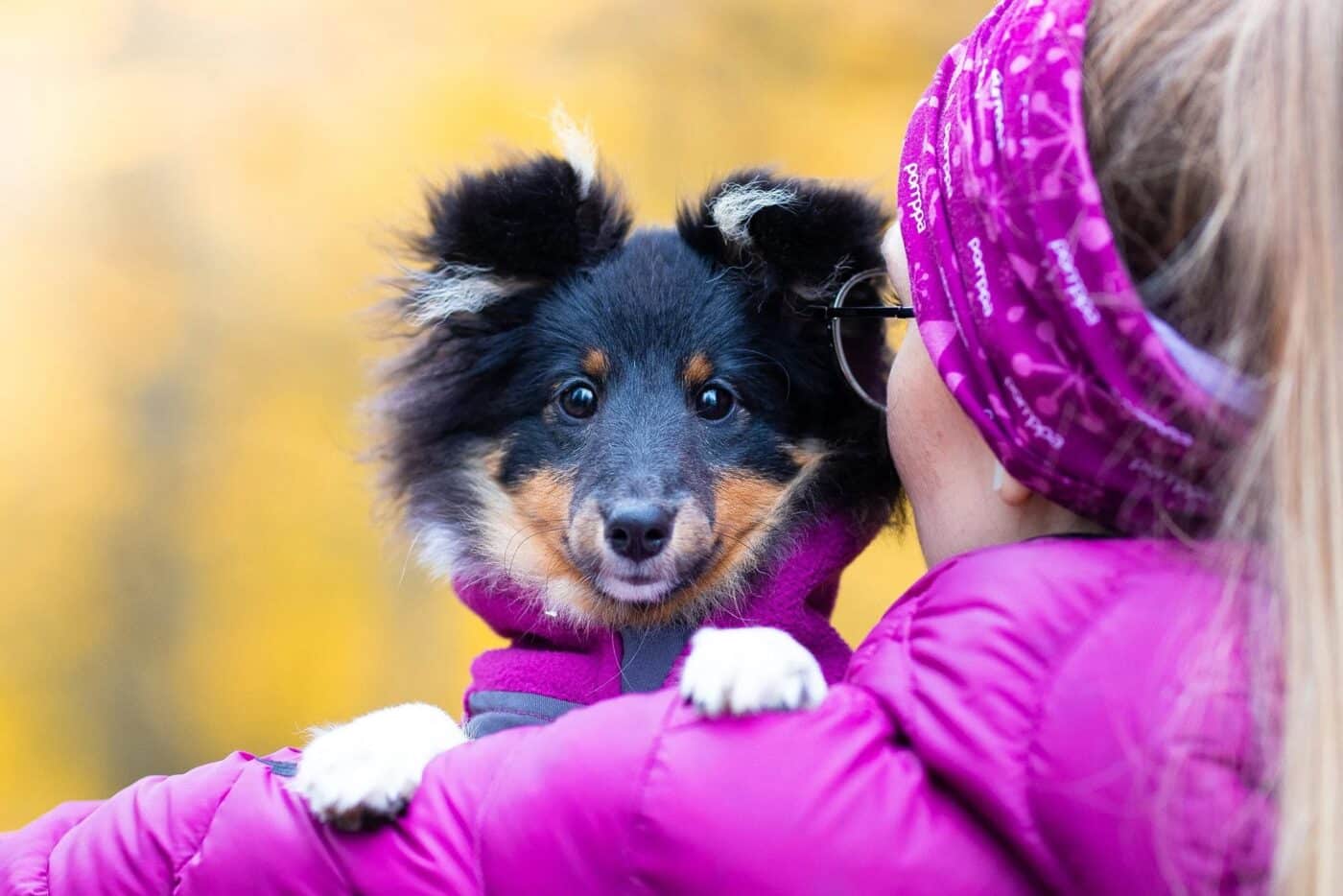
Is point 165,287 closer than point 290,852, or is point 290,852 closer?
point 290,852

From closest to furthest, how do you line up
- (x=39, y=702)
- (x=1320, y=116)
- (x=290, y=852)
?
(x=1320, y=116) → (x=290, y=852) → (x=39, y=702)

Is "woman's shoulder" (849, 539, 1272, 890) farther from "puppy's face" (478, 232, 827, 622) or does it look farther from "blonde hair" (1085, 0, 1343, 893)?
"puppy's face" (478, 232, 827, 622)

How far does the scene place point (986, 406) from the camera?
1646mm

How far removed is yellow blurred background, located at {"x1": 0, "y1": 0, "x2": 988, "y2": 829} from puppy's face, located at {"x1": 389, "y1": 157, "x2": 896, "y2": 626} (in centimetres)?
152

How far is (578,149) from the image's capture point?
2684 millimetres

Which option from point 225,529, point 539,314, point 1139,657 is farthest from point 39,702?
point 1139,657

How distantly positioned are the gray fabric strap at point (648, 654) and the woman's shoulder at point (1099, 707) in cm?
90

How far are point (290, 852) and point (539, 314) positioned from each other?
1348 mm

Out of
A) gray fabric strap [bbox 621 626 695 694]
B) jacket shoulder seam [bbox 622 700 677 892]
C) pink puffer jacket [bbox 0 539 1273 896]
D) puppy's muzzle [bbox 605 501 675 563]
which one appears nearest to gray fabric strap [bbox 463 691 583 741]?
gray fabric strap [bbox 621 626 695 694]

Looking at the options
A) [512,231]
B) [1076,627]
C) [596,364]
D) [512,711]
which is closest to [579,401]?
[596,364]

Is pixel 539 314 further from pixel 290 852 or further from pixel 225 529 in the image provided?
pixel 225 529

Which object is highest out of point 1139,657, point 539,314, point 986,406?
point 539,314

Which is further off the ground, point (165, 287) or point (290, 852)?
point (165, 287)

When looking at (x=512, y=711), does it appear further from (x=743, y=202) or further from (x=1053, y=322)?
(x=1053, y=322)
